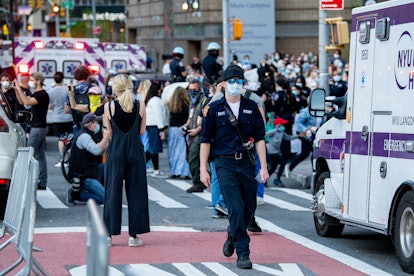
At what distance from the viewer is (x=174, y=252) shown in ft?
37.6

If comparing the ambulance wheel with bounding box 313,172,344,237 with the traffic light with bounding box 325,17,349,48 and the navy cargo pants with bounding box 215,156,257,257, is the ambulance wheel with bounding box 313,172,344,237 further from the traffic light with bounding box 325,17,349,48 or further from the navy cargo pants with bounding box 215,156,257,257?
the traffic light with bounding box 325,17,349,48

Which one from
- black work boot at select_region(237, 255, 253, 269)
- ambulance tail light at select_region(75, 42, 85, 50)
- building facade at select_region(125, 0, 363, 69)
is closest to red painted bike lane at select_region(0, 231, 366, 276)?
black work boot at select_region(237, 255, 253, 269)

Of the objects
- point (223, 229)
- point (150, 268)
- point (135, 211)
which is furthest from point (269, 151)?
point (150, 268)

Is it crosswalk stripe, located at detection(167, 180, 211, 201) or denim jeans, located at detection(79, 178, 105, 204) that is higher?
denim jeans, located at detection(79, 178, 105, 204)

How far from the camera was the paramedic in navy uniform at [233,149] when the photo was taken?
10641 millimetres

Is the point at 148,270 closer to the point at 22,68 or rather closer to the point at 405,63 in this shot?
the point at 405,63

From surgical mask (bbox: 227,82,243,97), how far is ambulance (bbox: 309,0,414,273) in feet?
4.31

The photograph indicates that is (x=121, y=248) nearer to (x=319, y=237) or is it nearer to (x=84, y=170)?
(x=319, y=237)

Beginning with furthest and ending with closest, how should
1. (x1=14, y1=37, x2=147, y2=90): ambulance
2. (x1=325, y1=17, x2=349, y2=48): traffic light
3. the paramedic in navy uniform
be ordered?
(x1=14, y1=37, x2=147, y2=90): ambulance, (x1=325, y1=17, x2=349, y2=48): traffic light, the paramedic in navy uniform

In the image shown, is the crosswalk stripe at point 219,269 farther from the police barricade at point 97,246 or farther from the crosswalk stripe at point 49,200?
the crosswalk stripe at point 49,200

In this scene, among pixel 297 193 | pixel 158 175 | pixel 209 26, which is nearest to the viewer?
pixel 297 193

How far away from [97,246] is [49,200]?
1195 centimetres

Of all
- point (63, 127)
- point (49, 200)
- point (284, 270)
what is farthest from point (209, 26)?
point (284, 270)

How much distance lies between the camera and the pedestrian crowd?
10766mm
